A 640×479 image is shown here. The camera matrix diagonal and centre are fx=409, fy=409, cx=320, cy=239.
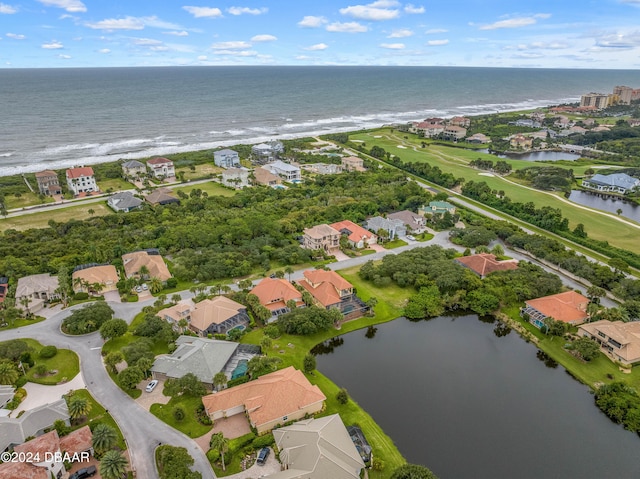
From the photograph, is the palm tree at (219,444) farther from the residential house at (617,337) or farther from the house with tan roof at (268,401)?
the residential house at (617,337)

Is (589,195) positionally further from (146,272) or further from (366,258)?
(146,272)

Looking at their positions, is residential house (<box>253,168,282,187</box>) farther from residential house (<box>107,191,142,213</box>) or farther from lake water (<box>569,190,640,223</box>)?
lake water (<box>569,190,640,223</box>)

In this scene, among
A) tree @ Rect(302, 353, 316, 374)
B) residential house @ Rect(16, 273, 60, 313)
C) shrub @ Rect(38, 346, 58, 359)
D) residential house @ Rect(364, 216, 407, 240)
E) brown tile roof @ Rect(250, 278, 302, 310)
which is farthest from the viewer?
residential house @ Rect(364, 216, 407, 240)

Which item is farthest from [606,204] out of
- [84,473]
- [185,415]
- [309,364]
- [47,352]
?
[47,352]

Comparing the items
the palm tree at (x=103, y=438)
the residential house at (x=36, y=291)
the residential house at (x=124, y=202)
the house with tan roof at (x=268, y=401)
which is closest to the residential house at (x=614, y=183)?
the house with tan roof at (x=268, y=401)

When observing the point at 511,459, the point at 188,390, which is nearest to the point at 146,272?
the point at 188,390

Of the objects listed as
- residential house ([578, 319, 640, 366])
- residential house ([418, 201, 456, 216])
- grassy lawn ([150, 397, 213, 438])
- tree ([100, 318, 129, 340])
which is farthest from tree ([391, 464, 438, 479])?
residential house ([418, 201, 456, 216])

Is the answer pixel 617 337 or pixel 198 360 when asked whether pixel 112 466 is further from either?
pixel 617 337
